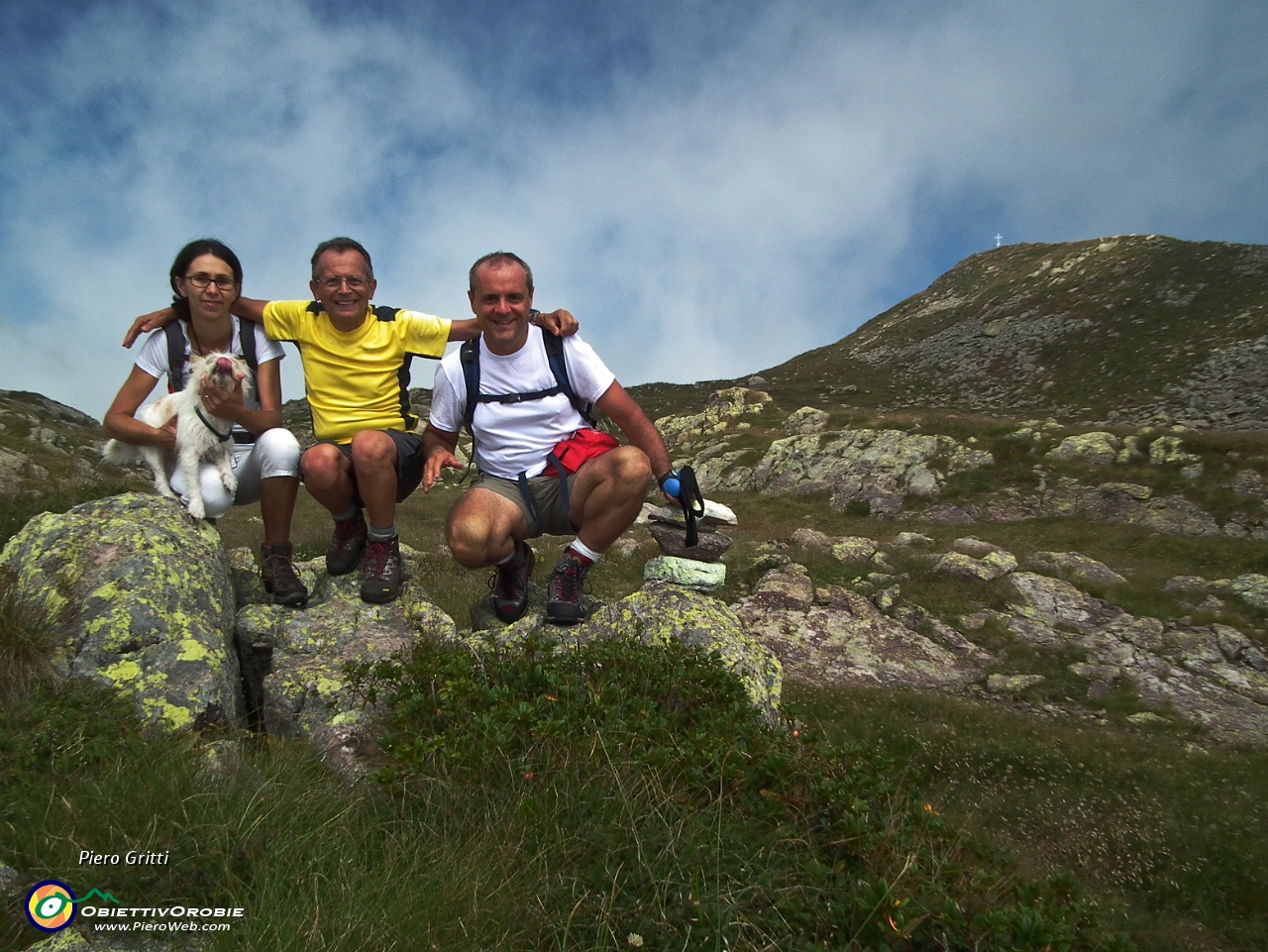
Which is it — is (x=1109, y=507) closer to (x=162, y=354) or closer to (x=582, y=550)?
(x=582, y=550)

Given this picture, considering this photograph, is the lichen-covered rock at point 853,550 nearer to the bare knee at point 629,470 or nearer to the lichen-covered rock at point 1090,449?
the lichen-covered rock at point 1090,449

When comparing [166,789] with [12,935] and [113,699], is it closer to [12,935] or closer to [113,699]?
[12,935]

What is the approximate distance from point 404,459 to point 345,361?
41.2 inches

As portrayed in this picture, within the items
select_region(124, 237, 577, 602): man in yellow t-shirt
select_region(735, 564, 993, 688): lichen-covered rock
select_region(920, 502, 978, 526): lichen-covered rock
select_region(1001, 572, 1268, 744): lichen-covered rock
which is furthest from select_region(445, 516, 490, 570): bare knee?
select_region(920, 502, 978, 526): lichen-covered rock

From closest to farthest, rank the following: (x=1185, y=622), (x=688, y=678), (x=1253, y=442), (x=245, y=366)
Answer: (x=688, y=678) < (x=245, y=366) < (x=1185, y=622) < (x=1253, y=442)

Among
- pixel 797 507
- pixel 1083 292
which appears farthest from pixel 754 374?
pixel 797 507

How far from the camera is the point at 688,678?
4.58 meters

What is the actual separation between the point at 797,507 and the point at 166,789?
31.8 m

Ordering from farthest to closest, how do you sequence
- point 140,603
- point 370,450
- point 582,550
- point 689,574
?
point 689,574, point 582,550, point 370,450, point 140,603

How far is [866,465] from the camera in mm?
34281

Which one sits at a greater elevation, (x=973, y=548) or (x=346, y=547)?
(x=346, y=547)

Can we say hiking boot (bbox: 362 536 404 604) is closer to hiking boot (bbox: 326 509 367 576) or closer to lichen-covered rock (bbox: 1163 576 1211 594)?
hiking boot (bbox: 326 509 367 576)

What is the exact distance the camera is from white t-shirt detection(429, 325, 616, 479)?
20.0 ft

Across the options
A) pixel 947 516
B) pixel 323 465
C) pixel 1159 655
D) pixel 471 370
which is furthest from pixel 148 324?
pixel 947 516
